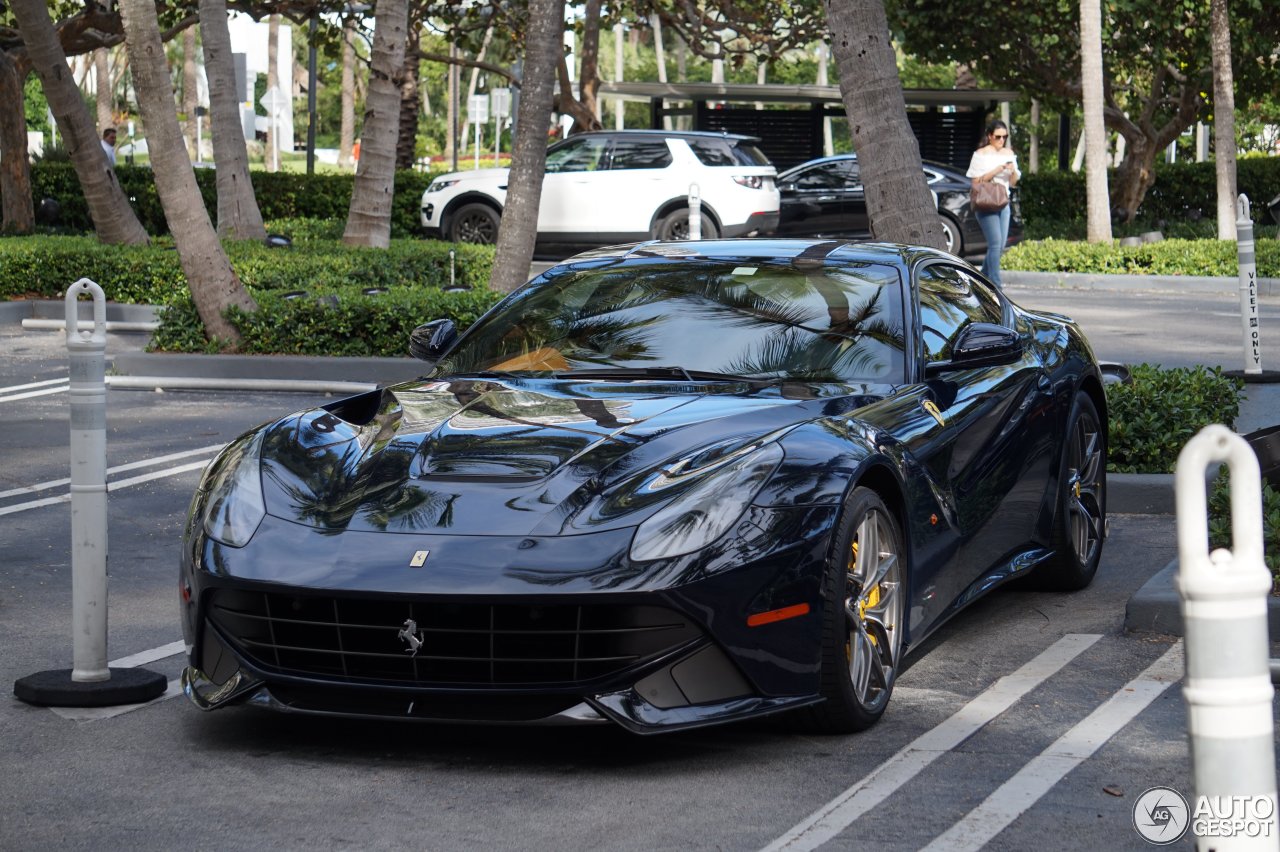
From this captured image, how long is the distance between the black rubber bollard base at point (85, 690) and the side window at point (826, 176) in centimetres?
2107

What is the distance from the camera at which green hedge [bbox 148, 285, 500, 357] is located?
13367mm

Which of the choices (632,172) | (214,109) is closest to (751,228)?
(632,172)

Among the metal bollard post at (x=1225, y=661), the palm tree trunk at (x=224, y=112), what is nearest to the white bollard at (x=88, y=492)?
the metal bollard post at (x=1225, y=661)

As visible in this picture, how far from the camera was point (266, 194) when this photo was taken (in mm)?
30109

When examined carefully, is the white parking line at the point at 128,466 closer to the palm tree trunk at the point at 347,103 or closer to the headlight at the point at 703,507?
the headlight at the point at 703,507

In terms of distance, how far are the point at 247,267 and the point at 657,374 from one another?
1116cm

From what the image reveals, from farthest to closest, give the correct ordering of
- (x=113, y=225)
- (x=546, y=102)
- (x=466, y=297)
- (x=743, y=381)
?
(x=113, y=225) → (x=546, y=102) → (x=466, y=297) → (x=743, y=381)

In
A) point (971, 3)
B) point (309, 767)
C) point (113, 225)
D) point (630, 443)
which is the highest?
point (971, 3)

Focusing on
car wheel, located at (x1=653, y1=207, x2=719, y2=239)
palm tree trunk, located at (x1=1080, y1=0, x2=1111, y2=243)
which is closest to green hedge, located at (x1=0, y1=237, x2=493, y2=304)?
car wheel, located at (x1=653, y1=207, x2=719, y2=239)

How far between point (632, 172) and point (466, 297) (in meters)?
10.6

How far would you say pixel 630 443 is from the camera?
4.95m

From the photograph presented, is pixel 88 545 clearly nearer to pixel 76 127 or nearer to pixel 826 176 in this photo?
pixel 76 127

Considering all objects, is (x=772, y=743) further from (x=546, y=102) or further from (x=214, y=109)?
(x=214, y=109)

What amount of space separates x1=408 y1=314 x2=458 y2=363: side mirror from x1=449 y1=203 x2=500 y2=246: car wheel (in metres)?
18.5
